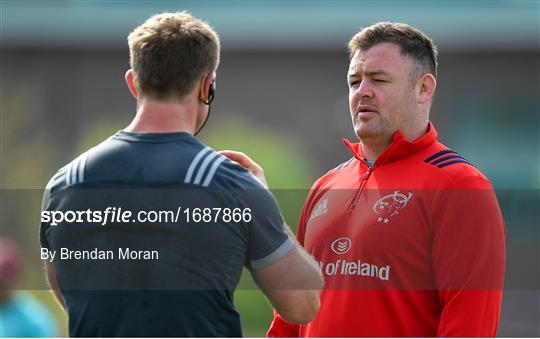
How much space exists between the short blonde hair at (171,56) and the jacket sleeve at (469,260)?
1.04 meters

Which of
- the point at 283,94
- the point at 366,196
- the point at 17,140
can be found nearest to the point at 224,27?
the point at 283,94

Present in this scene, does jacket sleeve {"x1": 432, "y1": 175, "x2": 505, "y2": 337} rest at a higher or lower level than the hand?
lower

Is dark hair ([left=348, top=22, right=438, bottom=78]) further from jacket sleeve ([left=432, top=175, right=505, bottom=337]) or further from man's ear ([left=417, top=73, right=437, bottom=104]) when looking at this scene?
jacket sleeve ([left=432, top=175, right=505, bottom=337])

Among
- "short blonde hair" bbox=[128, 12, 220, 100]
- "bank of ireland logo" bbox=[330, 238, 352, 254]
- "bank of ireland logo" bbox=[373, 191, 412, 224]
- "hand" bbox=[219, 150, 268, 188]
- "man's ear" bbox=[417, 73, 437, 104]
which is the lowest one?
"bank of ireland logo" bbox=[330, 238, 352, 254]

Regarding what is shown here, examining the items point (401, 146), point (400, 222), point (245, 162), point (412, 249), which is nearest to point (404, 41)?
point (401, 146)

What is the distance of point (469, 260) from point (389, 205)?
0.40 meters

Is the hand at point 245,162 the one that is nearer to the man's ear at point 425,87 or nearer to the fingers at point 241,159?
the fingers at point 241,159

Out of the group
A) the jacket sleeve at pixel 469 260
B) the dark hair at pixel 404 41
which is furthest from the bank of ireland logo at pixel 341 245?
the dark hair at pixel 404 41

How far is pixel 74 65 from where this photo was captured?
18453 mm

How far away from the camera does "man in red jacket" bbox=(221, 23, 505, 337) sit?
3496 mm

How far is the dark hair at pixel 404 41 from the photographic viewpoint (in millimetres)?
3969

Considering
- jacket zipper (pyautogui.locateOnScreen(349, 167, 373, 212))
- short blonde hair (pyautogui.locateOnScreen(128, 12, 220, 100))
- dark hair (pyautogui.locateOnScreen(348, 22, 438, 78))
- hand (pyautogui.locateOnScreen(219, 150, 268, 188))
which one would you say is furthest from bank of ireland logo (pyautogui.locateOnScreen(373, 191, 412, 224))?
short blonde hair (pyautogui.locateOnScreen(128, 12, 220, 100))

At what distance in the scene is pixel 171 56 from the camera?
3.04m

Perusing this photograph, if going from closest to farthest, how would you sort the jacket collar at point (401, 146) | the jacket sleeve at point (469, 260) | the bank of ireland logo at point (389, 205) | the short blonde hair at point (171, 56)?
1. the short blonde hair at point (171, 56)
2. the jacket sleeve at point (469, 260)
3. the bank of ireland logo at point (389, 205)
4. the jacket collar at point (401, 146)
